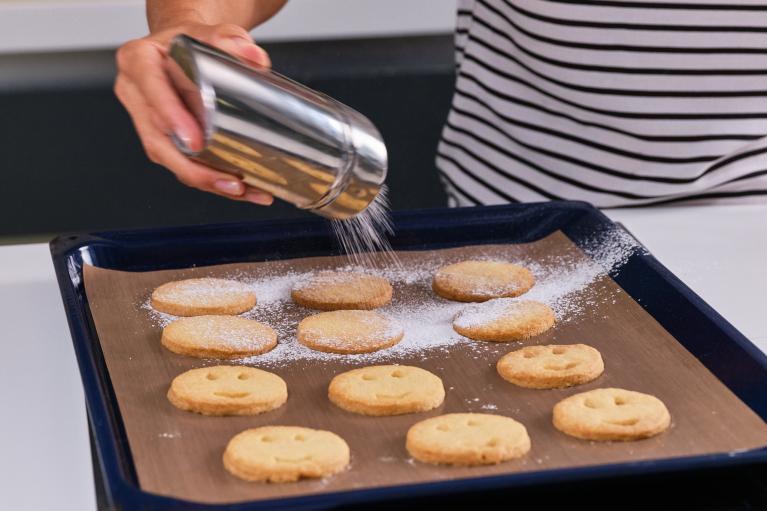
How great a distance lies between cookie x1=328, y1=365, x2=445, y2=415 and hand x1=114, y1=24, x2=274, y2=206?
17 cm

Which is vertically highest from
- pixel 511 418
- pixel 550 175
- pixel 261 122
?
pixel 261 122

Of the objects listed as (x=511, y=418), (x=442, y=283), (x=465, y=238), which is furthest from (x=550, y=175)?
(x=511, y=418)

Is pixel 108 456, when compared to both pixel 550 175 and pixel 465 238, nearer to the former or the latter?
pixel 465 238

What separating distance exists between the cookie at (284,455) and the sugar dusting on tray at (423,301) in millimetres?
163

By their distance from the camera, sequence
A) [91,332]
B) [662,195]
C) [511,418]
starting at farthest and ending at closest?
1. [662,195]
2. [91,332]
3. [511,418]

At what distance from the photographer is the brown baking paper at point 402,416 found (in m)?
0.78

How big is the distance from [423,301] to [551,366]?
21cm

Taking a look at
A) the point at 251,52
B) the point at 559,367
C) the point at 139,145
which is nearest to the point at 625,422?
the point at 559,367

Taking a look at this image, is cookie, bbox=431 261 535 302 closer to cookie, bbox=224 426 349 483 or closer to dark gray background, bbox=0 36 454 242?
cookie, bbox=224 426 349 483

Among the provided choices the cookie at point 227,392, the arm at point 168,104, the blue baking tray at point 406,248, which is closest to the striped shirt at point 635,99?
the blue baking tray at point 406,248

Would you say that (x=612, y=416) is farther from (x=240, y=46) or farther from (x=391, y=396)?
(x=240, y=46)

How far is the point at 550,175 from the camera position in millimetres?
1464

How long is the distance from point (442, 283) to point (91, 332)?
0.35 meters

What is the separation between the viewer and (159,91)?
0.86m
